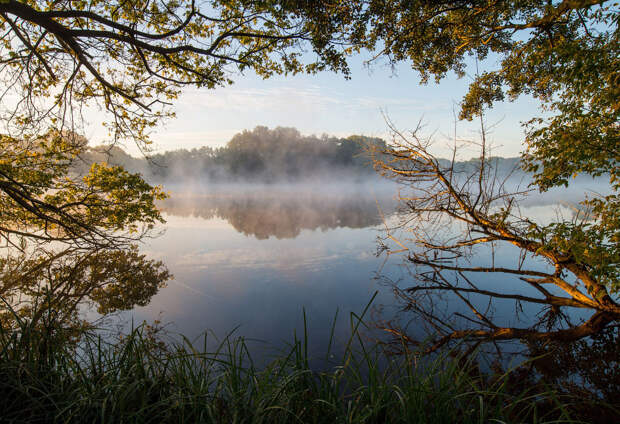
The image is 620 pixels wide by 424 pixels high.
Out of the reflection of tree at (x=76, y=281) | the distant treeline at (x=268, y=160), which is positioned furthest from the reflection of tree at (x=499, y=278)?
the distant treeline at (x=268, y=160)

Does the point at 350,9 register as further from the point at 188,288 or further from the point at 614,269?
the point at 188,288

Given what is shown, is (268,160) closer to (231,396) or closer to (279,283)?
(279,283)

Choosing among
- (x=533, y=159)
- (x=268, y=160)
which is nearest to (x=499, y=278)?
(x=533, y=159)

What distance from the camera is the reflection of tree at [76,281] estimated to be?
15.8 feet

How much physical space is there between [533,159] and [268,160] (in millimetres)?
61942

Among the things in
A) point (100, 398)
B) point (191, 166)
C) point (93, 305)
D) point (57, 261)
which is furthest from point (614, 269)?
point (191, 166)

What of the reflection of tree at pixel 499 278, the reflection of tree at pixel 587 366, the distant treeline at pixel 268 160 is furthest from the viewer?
the distant treeline at pixel 268 160

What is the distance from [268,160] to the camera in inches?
2530

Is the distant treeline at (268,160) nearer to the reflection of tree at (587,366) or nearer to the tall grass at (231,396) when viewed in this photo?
the reflection of tree at (587,366)

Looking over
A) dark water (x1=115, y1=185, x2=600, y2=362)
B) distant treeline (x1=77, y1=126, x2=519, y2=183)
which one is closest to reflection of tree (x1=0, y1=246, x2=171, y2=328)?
dark water (x1=115, y1=185, x2=600, y2=362)

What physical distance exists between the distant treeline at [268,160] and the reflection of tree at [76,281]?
2222 inches

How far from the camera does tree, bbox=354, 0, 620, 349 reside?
3.95 m

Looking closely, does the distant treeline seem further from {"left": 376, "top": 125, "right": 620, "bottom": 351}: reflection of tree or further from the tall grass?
the tall grass

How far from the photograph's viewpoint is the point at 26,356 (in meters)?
2.31
